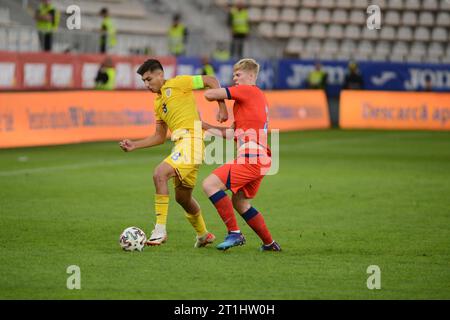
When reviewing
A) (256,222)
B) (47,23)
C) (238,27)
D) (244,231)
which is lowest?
(244,231)

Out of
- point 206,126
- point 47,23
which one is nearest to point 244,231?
point 206,126

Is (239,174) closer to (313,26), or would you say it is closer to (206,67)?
(206,67)

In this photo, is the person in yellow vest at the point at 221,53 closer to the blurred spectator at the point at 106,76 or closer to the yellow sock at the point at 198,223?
the blurred spectator at the point at 106,76

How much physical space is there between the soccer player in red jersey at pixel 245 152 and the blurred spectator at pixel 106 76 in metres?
18.2

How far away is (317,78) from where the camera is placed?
36.8 m

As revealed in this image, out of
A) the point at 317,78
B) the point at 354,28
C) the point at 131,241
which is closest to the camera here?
the point at 131,241

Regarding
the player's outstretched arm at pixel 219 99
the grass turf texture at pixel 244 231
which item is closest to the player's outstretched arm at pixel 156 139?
the player's outstretched arm at pixel 219 99

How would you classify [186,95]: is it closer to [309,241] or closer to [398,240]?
[309,241]

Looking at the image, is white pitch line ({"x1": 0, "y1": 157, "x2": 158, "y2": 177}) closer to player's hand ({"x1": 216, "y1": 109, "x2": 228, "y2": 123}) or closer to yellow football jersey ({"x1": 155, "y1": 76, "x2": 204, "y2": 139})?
yellow football jersey ({"x1": 155, "y1": 76, "x2": 204, "y2": 139})

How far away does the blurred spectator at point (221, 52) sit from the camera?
122ft

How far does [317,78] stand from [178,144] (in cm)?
2664

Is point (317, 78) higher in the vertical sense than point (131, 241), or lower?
higher

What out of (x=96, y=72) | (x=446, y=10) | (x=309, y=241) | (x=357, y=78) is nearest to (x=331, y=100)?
(x=357, y=78)

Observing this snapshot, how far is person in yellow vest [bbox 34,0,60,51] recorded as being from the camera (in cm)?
2883
